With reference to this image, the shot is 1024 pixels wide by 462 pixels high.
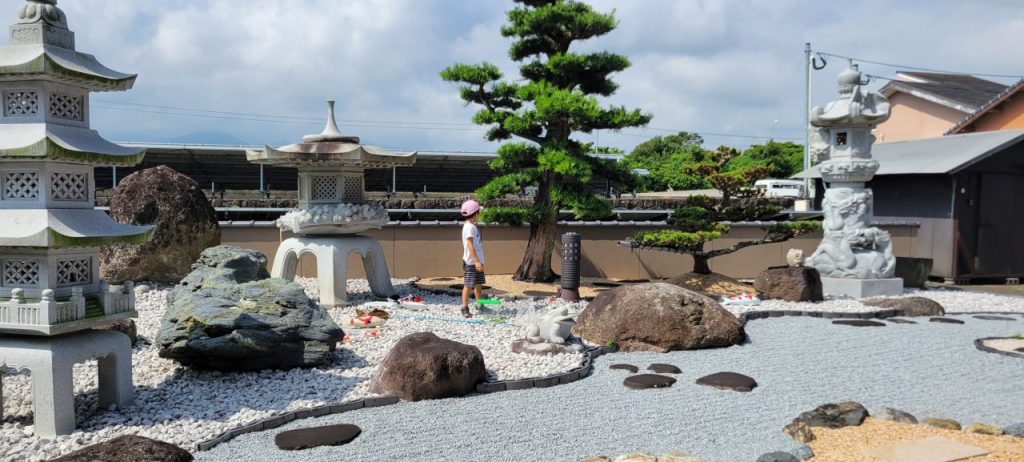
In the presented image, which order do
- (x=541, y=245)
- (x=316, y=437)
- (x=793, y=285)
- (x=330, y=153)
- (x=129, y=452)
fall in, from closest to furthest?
(x=129, y=452)
(x=316, y=437)
(x=330, y=153)
(x=793, y=285)
(x=541, y=245)

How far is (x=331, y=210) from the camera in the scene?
407 inches

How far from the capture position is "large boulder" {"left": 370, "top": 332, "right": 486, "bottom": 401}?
19.4 feet

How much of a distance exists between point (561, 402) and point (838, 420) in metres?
2.09

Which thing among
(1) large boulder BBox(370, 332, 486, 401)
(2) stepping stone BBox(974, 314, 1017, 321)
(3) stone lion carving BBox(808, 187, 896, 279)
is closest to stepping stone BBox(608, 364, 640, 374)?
(1) large boulder BBox(370, 332, 486, 401)

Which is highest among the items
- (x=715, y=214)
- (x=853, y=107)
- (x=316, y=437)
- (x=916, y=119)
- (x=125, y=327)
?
(x=916, y=119)

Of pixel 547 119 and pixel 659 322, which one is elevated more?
pixel 547 119

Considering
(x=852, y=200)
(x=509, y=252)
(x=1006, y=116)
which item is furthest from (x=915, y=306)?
(x=1006, y=116)

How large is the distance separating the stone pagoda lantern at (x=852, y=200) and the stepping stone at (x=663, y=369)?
689cm

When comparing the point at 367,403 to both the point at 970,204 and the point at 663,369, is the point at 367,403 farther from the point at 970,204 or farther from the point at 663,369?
the point at 970,204

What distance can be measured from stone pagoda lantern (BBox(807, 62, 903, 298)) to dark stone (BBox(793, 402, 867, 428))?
25.0 ft

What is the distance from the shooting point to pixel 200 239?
1156 centimetres

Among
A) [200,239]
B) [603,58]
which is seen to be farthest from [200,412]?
[603,58]

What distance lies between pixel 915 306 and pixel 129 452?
409 inches

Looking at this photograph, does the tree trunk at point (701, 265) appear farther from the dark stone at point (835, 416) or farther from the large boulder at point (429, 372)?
the large boulder at point (429, 372)
